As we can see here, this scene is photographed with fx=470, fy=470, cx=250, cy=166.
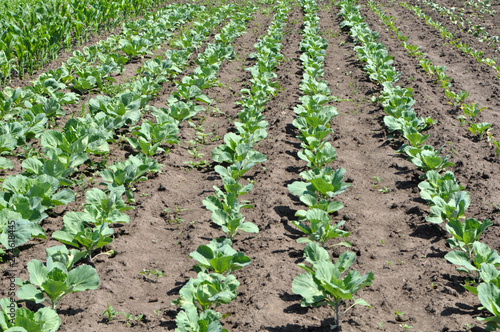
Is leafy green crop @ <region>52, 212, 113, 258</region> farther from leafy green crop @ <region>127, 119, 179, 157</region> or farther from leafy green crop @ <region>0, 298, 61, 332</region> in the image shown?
leafy green crop @ <region>127, 119, 179, 157</region>

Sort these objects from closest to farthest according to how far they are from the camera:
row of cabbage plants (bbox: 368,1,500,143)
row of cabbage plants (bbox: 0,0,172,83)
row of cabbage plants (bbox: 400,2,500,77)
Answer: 1. row of cabbage plants (bbox: 368,1,500,143)
2. row of cabbage plants (bbox: 0,0,172,83)
3. row of cabbage plants (bbox: 400,2,500,77)

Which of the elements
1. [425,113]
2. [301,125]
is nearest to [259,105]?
[301,125]

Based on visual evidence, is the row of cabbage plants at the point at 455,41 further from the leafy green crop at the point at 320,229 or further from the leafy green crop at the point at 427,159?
the leafy green crop at the point at 320,229

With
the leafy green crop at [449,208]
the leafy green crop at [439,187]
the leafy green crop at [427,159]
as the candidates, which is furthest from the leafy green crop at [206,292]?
the leafy green crop at [427,159]

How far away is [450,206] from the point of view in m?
4.15

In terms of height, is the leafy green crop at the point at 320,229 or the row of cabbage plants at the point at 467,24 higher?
the leafy green crop at the point at 320,229

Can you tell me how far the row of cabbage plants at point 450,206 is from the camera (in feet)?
10.5

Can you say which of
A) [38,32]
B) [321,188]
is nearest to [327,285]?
[321,188]

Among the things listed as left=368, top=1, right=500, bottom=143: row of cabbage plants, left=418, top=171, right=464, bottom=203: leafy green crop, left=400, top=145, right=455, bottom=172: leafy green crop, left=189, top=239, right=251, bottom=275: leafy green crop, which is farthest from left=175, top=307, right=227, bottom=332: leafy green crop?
left=368, top=1, right=500, bottom=143: row of cabbage plants

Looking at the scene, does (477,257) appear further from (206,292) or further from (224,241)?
(206,292)

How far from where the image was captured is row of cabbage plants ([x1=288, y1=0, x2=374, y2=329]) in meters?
3.13

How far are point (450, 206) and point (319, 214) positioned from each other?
3.87ft

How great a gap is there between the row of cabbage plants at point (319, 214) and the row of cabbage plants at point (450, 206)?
0.76 meters

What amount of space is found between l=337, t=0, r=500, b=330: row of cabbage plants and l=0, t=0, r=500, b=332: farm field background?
0.16 meters
